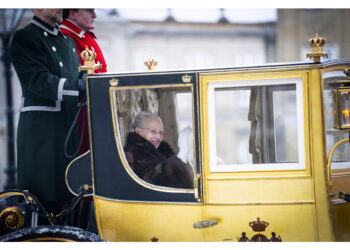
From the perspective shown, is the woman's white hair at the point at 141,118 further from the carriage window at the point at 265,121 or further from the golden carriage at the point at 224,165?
the carriage window at the point at 265,121

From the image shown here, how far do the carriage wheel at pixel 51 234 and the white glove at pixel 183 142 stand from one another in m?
0.50

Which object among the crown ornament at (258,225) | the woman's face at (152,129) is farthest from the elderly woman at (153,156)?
the crown ornament at (258,225)

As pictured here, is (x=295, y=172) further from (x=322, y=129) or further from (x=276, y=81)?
(x=276, y=81)

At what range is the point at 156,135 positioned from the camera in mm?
2031

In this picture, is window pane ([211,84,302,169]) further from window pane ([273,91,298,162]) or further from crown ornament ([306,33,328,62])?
crown ornament ([306,33,328,62])

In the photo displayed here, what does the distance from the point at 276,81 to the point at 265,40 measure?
124 centimetres

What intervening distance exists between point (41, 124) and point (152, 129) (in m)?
0.55

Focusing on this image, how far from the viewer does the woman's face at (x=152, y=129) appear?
203cm

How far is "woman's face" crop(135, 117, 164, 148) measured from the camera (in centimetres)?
203

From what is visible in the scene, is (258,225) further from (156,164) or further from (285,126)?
(285,126)

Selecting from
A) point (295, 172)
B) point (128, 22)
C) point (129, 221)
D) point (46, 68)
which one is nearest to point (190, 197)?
point (129, 221)

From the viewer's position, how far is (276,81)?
1.94 m

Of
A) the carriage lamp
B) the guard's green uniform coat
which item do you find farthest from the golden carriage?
the guard's green uniform coat

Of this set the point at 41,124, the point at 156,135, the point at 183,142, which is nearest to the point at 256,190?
the point at 183,142
